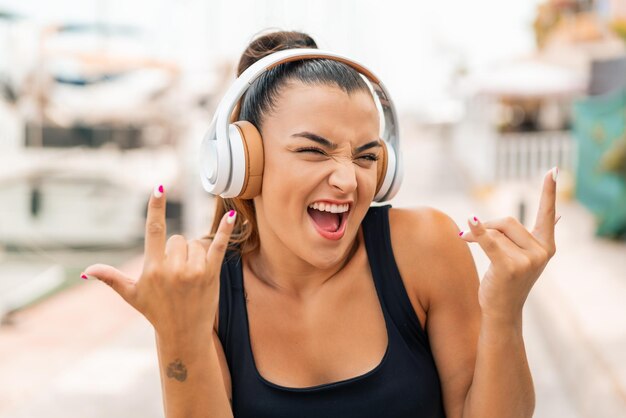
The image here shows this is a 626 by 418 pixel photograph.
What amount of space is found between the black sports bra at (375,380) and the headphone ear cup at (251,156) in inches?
10.8

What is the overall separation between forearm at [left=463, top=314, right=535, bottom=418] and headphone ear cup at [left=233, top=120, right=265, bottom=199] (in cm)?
51

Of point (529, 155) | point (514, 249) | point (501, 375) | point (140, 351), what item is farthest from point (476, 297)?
point (529, 155)

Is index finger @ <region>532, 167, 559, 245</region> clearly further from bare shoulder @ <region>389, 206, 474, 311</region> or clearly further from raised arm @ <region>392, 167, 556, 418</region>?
bare shoulder @ <region>389, 206, 474, 311</region>

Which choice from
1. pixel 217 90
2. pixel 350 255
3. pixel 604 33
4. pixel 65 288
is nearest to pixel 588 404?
pixel 350 255

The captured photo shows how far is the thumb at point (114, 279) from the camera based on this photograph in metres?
1.10

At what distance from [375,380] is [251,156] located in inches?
19.6

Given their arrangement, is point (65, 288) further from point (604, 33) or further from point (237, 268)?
point (604, 33)

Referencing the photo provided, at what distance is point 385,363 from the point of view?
1396 mm

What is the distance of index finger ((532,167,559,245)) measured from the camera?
1180 mm

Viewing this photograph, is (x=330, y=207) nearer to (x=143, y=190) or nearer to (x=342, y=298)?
(x=342, y=298)

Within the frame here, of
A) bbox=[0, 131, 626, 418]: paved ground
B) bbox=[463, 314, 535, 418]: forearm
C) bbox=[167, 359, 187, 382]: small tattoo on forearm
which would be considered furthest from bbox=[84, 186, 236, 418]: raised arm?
bbox=[0, 131, 626, 418]: paved ground

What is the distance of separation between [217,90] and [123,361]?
576 centimetres

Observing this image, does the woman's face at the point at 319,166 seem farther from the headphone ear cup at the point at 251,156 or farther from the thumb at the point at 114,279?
the thumb at the point at 114,279

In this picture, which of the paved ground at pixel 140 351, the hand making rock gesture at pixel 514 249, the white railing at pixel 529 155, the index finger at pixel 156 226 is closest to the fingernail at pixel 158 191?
the index finger at pixel 156 226
